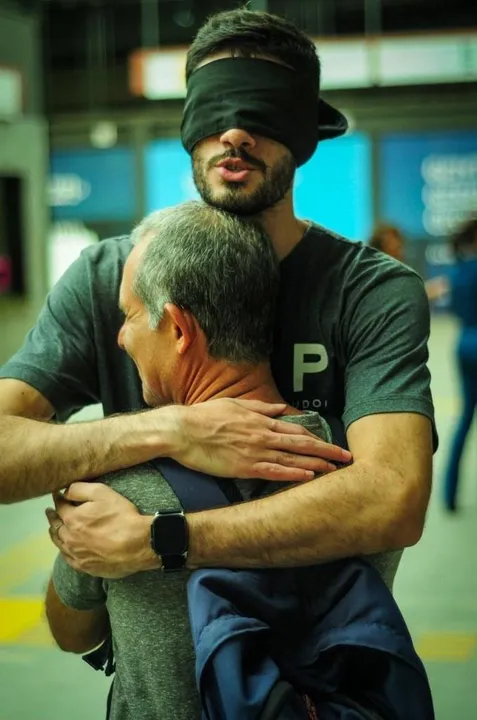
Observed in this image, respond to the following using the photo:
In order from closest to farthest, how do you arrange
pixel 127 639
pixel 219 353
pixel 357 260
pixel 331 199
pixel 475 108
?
pixel 127 639 → pixel 219 353 → pixel 357 260 → pixel 475 108 → pixel 331 199

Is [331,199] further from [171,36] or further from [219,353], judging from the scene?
[219,353]

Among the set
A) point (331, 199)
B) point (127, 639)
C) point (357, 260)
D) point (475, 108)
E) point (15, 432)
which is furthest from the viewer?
point (331, 199)

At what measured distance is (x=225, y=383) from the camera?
5.57ft

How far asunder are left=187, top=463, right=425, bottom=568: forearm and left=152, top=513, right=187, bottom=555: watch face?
1 cm

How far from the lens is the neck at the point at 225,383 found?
1688mm

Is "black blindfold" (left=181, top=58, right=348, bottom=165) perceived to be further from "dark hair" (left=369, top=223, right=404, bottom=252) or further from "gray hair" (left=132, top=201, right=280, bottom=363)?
"dark hair" (left=369, top=223, right=404, bottom=252)

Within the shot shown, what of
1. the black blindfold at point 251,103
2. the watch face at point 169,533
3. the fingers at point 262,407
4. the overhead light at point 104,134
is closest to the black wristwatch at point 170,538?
the watch face at point 169,533

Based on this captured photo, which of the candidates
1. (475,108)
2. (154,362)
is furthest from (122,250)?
(475,108)

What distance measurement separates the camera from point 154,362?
173 cm

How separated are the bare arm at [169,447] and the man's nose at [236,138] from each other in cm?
56

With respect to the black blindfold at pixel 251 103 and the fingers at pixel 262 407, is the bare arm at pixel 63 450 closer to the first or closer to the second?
the fingers at pixel 262 407

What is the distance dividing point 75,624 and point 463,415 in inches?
173

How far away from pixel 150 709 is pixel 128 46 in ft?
43.1

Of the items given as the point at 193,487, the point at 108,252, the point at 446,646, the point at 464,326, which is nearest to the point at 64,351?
the point at 108,252
